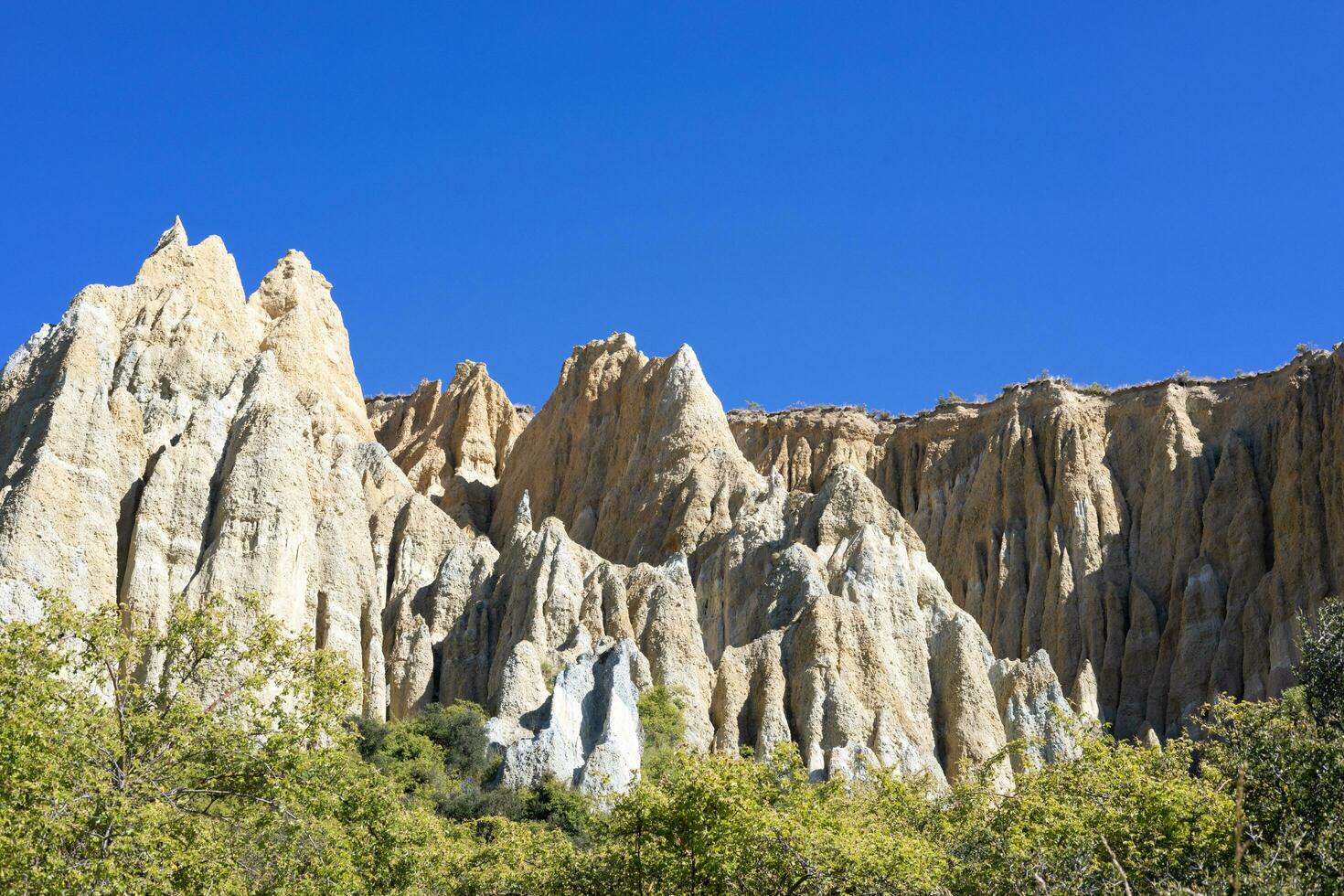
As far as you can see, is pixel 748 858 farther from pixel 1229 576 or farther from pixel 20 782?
pixel 1229 576

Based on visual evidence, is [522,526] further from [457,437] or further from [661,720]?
[457,437]

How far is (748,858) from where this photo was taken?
82.0 feet

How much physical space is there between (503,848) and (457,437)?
1954 inches

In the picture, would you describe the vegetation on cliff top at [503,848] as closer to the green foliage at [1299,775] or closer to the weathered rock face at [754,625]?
the green foliage at [1299,775]

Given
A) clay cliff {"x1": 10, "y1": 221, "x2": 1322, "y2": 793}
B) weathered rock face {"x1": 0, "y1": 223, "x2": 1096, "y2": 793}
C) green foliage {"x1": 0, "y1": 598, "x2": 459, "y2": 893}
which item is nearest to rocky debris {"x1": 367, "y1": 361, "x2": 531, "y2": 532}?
clay cliff {"x1": 10, "y1": 221, "x2": 1322, "y2": 793}

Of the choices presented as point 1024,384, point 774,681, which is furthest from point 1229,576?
point 774,681

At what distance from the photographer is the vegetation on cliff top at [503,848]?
20.1m

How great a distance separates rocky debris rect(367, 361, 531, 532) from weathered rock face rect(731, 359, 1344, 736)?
1345 centimetres

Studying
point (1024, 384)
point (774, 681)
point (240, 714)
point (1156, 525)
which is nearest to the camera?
point (240, 714)

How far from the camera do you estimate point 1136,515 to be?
241 feet

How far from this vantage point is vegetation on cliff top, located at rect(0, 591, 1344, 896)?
66.0ft

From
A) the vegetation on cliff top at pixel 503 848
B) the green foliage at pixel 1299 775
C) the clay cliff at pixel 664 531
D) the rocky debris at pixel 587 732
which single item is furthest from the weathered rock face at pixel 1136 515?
the green foliage at pixel 1299 775

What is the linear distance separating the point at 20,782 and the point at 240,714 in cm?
426

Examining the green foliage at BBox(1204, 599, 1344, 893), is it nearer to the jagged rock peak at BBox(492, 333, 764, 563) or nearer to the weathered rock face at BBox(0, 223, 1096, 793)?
the weathered rock face at BBox(0, 223, 1096, 793)
